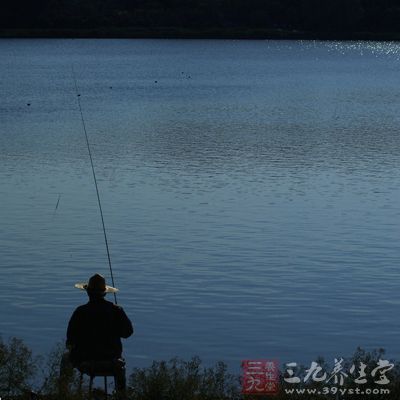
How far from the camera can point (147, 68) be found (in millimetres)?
102625

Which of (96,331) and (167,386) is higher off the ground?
(96,331)

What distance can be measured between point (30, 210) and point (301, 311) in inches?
414

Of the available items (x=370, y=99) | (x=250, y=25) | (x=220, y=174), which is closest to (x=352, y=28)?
(x=250, y=25)

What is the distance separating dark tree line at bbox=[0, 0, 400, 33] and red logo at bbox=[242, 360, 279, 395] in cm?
13665

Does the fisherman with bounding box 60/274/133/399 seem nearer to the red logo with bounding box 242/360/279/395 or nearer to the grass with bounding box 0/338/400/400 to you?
the grass with bounding box 0/338/400/400

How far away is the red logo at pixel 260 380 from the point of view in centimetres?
1196

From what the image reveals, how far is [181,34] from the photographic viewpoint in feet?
520

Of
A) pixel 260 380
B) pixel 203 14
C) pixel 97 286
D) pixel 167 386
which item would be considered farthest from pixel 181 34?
pixel 167 386

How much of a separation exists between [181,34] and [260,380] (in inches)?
5805

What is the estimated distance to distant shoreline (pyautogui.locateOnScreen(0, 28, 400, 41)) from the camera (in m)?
154

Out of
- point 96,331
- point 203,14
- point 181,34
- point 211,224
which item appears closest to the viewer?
point 96,331

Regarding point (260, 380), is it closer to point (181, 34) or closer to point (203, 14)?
point (203, 14)

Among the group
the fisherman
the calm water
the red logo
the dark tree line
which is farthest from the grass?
the dark tree line

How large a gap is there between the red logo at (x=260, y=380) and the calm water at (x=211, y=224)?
8.42ft
